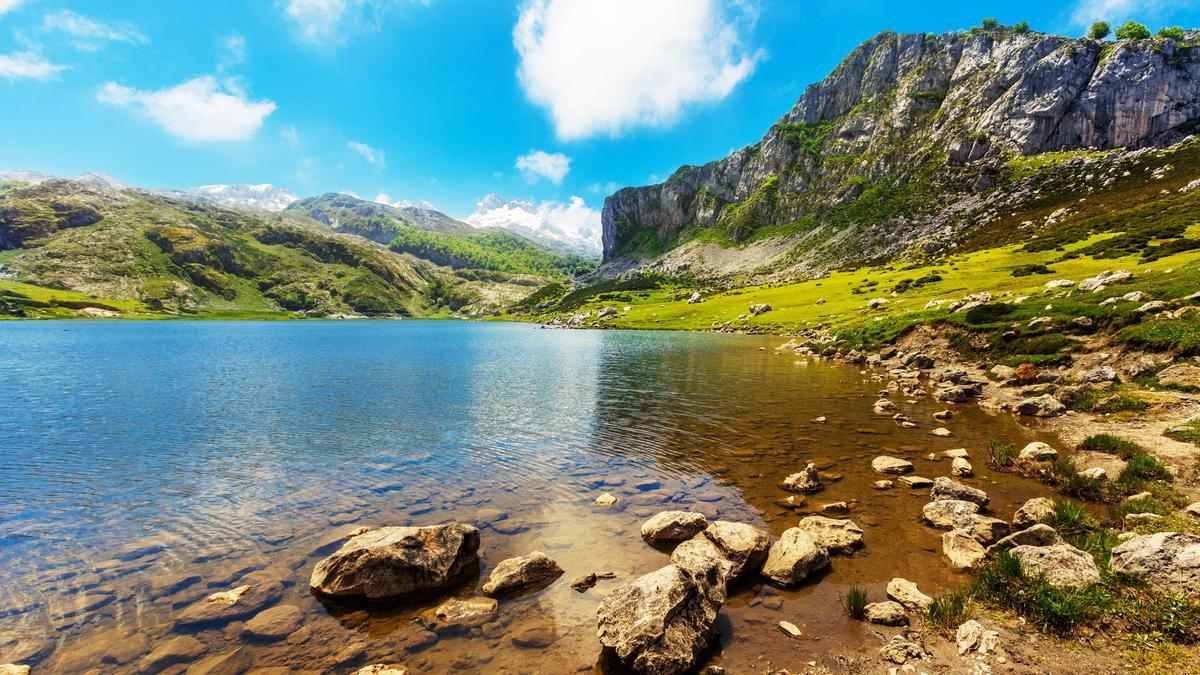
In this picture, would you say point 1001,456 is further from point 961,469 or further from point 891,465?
point 891,465

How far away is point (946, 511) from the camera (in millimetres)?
16000

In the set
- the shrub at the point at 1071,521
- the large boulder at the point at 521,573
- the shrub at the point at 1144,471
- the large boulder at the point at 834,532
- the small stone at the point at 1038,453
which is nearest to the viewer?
the large boulder at the point at 521,573

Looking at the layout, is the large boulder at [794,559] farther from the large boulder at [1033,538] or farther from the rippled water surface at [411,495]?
the large boulder at [1033,538]

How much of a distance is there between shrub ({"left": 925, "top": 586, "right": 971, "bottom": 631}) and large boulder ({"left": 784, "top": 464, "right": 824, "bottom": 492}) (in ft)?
27.1

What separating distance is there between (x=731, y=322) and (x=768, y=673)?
129368mm

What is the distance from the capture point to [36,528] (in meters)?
17.0

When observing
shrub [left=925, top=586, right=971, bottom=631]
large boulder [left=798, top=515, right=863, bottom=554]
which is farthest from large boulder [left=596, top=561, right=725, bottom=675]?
large boulder [left=798, top=515, right=863, bottom=554]

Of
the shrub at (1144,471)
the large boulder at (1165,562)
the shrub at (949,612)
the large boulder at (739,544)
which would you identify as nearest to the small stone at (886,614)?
the shrub at (949,612)

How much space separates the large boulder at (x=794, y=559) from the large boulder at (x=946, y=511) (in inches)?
192

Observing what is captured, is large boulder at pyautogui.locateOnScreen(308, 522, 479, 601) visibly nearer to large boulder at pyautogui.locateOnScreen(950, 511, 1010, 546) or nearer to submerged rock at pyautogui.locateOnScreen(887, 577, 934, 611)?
submerged rock at pyautogui.locateOnScreen(887, 577, 934, 611)

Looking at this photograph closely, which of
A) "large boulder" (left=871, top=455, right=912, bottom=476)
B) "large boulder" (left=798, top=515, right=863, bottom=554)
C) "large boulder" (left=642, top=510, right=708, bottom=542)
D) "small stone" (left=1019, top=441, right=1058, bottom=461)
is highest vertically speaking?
"small stone" (left=1019, top=441, right=1058, bottom=461)

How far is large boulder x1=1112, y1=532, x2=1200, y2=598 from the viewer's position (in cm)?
938

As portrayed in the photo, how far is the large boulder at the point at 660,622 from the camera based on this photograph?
380 inches

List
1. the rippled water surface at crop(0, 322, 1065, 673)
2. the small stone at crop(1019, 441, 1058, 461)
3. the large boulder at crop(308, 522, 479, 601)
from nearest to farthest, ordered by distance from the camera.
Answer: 1. the rippled water surface at crop(0, 322, 1065, 673)
2. the large boulder at crop(308, 522, 479, 601)
3. the small stone at crop(1019, 441, 1058, 461)
